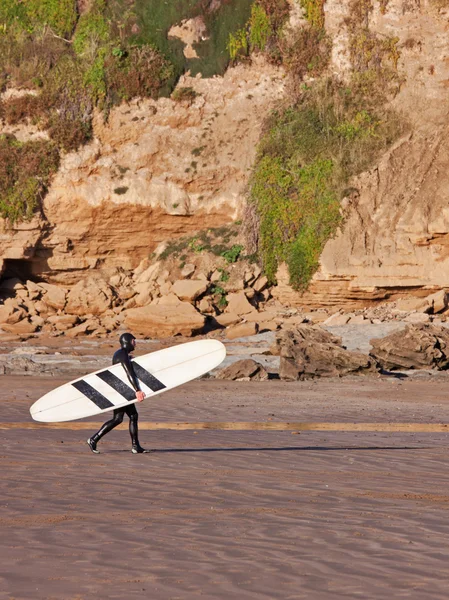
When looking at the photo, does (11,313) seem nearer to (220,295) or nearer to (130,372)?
(220,295)

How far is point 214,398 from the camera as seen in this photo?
51.4 feet

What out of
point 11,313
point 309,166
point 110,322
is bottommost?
point 110,322

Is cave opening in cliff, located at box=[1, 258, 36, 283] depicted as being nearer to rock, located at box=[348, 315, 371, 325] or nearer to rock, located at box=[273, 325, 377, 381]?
rock, located at box=[348, 315, 371, 325]

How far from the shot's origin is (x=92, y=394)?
9.95 meters

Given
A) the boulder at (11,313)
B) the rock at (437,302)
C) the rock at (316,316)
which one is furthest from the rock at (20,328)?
the rock at (437,302)

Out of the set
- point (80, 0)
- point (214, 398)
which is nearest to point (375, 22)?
point (80, 0)

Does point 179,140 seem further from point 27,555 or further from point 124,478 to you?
point 27,555

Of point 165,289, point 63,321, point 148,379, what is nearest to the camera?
point 148,379

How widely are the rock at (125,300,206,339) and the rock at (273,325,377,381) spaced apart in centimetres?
784

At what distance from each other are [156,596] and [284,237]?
25758 millimetres

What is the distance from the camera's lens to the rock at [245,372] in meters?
18.5

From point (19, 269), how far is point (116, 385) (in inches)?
939

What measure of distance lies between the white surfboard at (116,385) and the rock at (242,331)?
1366cm

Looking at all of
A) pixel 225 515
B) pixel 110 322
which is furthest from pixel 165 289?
pixel 225 515
